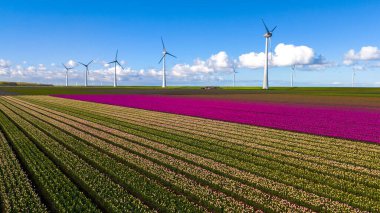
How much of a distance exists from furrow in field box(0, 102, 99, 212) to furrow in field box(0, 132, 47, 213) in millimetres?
265

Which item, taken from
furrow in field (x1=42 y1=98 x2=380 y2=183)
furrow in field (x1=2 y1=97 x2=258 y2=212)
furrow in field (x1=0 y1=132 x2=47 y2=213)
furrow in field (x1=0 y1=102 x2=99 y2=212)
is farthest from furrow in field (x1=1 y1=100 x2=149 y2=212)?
furrow in field (x1=42 y1=98 x2=380 y2=183)

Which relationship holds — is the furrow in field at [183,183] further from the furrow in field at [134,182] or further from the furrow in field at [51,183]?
the furrow in field at [51,183]

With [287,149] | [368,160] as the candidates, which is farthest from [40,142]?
[368,160]

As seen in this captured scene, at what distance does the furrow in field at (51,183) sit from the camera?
10352 millimetres

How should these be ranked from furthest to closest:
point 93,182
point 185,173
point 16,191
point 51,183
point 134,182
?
point 185,173, point 134,182, point 93,182, point 51,183, point 16,191

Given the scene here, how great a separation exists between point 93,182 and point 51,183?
1456 millimetres

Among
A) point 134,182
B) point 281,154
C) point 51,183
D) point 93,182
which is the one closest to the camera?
point 51,183

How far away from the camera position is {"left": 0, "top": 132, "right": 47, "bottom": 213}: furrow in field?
10.3m

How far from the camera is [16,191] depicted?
37.9ft

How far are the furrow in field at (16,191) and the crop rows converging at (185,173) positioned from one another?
0.10 feet

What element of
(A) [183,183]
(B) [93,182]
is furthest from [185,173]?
(B) [93,182]

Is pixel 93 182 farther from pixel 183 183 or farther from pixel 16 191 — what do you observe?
pixel 183 183

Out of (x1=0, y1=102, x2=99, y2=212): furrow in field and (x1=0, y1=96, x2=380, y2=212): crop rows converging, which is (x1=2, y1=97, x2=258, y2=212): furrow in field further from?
(x1=0, y1=102, x2=99, y2=212): furrow in field

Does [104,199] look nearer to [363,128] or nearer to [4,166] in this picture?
[4,166]
